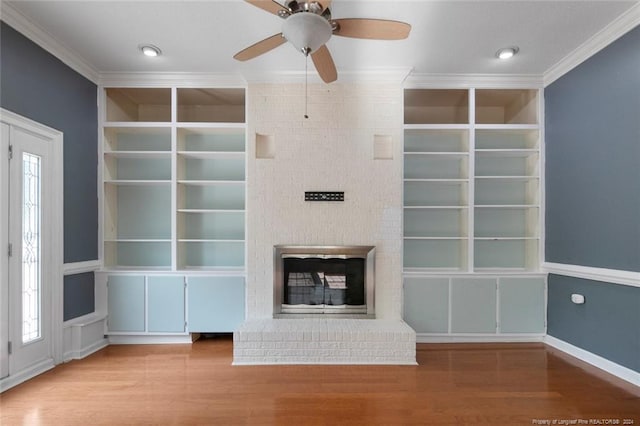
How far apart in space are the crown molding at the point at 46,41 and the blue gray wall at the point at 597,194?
192 inches

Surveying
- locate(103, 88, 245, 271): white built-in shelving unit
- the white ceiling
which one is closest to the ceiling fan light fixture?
the white ceiling

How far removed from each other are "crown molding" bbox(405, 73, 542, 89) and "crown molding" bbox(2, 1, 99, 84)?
3.39 meters

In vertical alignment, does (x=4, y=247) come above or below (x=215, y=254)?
above

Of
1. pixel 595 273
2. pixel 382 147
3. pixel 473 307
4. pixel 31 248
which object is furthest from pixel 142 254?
pixel 595 273

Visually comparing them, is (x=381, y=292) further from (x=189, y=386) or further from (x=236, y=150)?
(x=236, y=150)

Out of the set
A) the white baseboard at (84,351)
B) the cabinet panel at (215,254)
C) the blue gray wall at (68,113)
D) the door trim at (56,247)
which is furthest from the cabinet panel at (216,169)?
the white baseboard at (84,351)

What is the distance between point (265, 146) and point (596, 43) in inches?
128

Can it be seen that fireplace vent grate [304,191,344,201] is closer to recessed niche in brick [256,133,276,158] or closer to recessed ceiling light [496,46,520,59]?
recessed niche in brick [256,133,276,158]

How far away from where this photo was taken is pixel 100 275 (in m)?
3.65

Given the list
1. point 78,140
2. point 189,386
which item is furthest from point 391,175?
point 78,140

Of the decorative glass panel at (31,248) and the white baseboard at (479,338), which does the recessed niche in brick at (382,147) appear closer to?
the white baseboard at (479,338)

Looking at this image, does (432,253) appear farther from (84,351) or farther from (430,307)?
(84,351)

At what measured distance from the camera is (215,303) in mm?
3668

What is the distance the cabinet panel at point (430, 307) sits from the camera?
3.69 m
